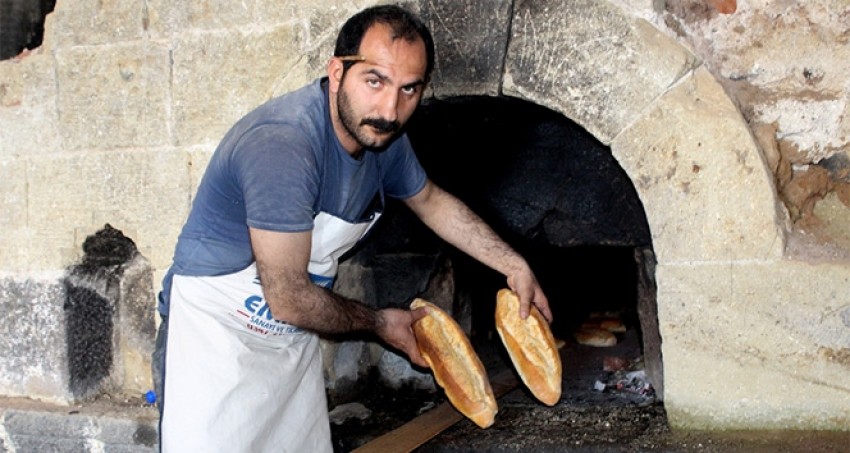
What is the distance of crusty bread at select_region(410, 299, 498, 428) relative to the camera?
265 cm

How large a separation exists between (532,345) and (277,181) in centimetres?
106

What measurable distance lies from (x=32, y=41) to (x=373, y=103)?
2.20 metres

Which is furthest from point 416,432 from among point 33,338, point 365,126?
point 33,338

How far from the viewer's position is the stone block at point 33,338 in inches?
127

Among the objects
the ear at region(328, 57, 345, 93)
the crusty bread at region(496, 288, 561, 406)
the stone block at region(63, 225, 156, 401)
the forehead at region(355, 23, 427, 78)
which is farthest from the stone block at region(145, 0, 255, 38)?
the crusty bread at region(496, 288, 561, 406)

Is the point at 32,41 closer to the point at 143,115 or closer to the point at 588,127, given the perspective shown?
the point at 143,115

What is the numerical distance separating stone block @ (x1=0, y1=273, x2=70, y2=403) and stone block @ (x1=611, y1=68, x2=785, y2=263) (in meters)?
2.03

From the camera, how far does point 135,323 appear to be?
3.23 metres

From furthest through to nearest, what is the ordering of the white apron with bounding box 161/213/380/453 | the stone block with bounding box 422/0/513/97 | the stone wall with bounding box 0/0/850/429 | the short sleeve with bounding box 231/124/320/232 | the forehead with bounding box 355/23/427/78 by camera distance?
the stone block with bounding box 422/0/513/97
the stone wall with bounding box 0/0/850/429
the white apron with bounding box 161/213/380/453
the forehead with bounding box 355/23/427/78
the short sleeve with bounding box 231/124/320/232

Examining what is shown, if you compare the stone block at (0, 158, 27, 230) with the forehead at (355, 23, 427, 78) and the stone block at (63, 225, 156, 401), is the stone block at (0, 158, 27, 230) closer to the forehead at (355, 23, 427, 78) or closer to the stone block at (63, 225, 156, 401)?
the stone block at (63, 225, 156, 401)

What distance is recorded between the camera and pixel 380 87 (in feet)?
7.19

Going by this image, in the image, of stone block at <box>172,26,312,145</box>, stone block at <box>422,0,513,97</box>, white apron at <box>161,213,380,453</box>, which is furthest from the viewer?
stone block at <box>172,26,312,145</box>

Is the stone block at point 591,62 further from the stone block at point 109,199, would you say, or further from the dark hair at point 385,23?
the stone block at point 109,199

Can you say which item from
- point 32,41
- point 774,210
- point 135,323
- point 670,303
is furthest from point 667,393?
point 32,41
